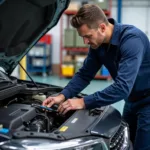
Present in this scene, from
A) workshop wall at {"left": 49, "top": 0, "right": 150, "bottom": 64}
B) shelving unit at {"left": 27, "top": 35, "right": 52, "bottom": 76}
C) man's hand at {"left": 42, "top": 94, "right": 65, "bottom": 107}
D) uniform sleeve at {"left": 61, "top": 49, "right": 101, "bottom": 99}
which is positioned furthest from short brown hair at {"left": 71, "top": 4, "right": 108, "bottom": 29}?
workshop wall at {"left": 49, "top": 0, "right": 150, "bottom": 64}

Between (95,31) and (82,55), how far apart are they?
587 centimetres

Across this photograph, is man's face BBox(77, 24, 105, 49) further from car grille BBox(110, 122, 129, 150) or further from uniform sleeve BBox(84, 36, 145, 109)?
car grille BBox(110, 122, 129, 150)

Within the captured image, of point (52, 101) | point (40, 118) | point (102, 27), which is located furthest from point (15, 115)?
point (102, 27)

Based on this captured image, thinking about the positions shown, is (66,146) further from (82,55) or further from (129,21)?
(129,21)

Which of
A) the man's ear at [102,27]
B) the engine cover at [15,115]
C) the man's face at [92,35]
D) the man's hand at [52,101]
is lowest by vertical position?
the man's hand at [52,101]

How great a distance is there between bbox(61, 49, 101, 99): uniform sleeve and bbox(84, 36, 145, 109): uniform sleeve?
385 mm

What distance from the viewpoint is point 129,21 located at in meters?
8.20

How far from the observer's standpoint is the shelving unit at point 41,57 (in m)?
7.95

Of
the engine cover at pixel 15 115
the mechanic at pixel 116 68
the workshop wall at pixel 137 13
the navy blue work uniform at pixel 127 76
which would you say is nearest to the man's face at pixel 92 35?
the mechanic at pixel 116 68

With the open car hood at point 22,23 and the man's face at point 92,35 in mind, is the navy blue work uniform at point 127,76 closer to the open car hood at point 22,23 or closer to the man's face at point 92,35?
the man's face at point 92,35

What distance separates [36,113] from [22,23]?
2.31 feet

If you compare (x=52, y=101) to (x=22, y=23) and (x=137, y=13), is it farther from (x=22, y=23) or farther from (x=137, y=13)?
(x=137, y=13)

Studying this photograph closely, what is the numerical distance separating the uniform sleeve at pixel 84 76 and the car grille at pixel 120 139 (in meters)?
0.47

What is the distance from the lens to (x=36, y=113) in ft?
5.98
